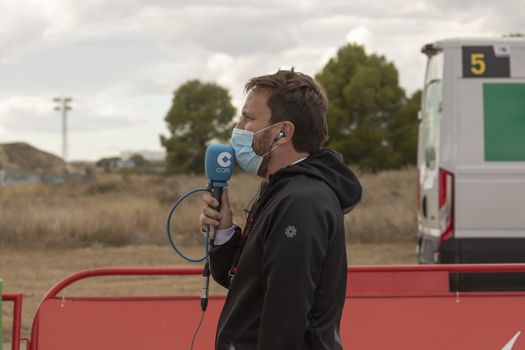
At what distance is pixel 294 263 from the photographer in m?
2.77

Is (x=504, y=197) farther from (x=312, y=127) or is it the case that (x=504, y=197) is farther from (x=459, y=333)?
(x=312, y=127)

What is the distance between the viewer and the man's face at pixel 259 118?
3047 mm

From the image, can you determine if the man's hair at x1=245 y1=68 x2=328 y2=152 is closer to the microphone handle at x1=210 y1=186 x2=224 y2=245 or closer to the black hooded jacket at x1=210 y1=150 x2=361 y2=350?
the black hooded jacket at x1=210 y1=150 x2=361 y2=350

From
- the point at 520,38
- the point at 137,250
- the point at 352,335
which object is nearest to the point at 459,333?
the point at 352,335

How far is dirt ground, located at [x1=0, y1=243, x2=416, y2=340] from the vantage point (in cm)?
1311

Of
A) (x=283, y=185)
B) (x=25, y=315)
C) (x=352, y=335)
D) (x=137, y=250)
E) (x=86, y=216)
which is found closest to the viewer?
(x=283, y=185)

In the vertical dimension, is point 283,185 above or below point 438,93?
below

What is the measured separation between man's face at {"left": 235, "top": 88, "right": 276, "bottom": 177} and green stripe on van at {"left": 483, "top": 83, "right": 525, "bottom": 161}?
19.5 feet

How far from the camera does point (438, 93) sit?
9039 millimetres

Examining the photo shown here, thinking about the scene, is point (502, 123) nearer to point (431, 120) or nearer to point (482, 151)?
point (482, 151)

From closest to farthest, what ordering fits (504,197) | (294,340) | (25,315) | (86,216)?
1. (294,340)
2. (504,197)
3. (25,315)
4. (86,216)

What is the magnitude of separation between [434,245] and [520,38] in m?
2.14

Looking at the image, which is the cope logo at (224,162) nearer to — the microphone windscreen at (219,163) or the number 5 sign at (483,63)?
the microphone windscreen at (219,163)

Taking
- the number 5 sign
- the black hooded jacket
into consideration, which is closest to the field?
the number 5 sign
